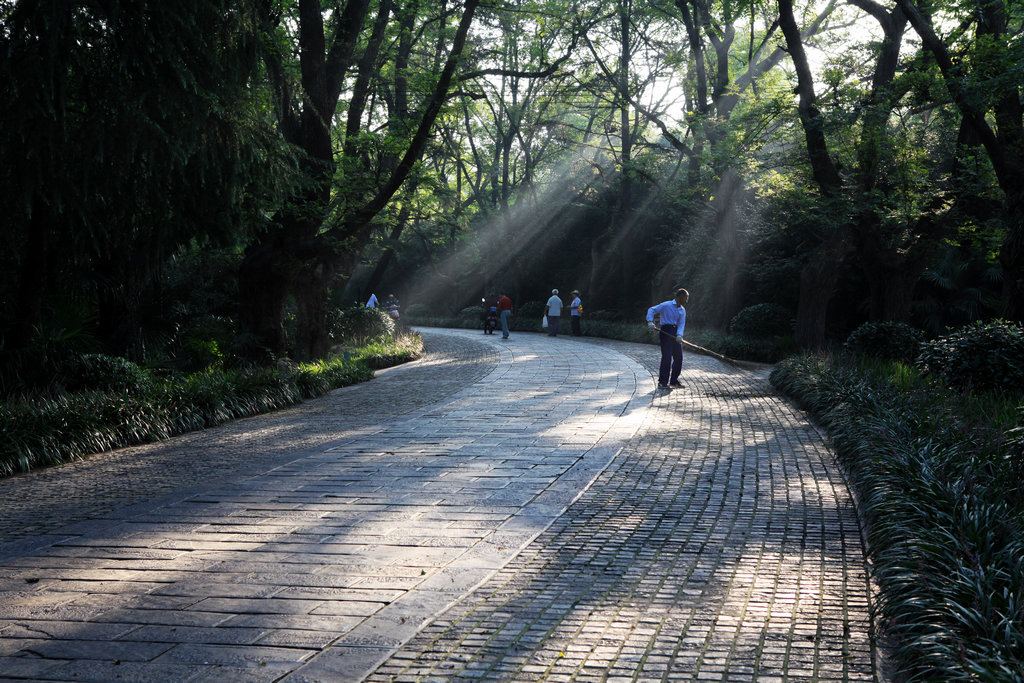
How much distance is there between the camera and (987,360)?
10.7 meters

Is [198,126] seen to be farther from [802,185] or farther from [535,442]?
[802,185]

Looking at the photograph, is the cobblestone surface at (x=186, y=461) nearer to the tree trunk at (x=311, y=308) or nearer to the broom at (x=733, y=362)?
the tree trunk at (x=311, y=308)

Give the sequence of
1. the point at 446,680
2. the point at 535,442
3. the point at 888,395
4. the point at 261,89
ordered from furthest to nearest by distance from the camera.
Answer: the point at 261,89 < the point at 888,395 < the point at 535,442 < the point at 446,680

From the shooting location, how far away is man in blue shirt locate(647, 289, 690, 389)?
14.7 m

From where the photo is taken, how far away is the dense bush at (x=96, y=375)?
10.6 metres

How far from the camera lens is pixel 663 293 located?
108ft

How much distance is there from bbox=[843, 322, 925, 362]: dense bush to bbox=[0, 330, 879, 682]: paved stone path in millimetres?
6280

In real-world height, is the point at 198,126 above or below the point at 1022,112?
below

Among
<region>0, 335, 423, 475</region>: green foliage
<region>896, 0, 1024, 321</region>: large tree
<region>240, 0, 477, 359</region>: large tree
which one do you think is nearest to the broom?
<region>896, 0, 1024, 321</region>: large tree

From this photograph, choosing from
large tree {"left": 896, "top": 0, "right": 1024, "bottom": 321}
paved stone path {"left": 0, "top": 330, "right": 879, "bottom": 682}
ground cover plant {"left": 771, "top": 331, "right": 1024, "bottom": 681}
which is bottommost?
paved stone path {"left": 0, "top": 330, "right": 879, "bottom": 682}

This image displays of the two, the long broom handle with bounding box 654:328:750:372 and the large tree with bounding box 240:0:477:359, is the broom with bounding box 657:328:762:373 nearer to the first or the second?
the long broom handle with bounding box 654:328:750:372

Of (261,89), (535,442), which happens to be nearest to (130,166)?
(261,89)

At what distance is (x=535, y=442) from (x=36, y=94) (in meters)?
6.25

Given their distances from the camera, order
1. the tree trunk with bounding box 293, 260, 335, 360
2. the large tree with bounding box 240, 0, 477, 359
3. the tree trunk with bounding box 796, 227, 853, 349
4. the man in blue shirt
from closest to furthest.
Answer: the man in blue shirt, the large tree with bounding box 240, 0, 477, 359, the tree trunk with bounding box 293, 260, 335, 360, the tree trunk with bounding box 796, 227, 853, 349
